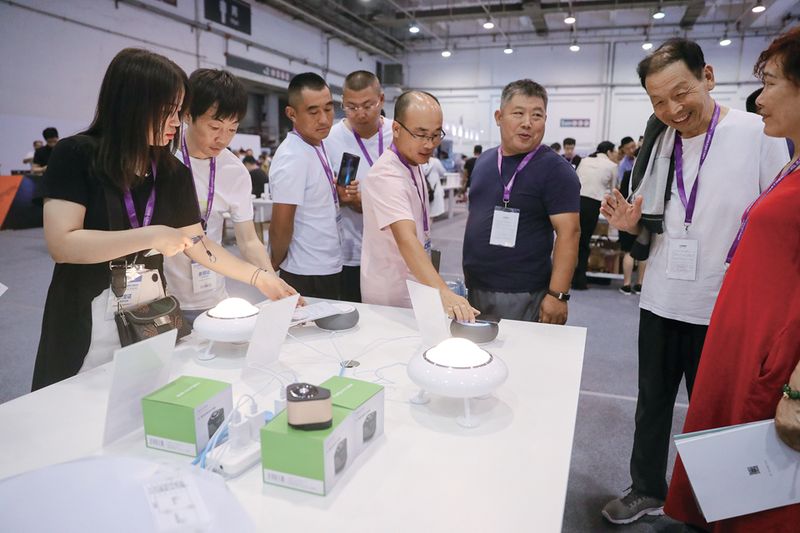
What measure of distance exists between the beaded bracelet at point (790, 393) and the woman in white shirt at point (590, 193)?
4265 mm

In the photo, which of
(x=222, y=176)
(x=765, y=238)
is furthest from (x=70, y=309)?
(x=765, y=238)

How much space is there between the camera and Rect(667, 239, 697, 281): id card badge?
1.59 metres

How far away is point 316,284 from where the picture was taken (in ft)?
7.64

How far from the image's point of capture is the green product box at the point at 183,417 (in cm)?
92

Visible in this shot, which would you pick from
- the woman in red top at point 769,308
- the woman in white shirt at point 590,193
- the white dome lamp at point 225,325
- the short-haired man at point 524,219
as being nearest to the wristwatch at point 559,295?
the short-haired man at point 524,219

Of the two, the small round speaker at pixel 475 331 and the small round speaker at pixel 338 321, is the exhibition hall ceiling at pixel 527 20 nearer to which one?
the small round speaker at pixel 338 321

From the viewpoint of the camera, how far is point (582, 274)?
17.5ft

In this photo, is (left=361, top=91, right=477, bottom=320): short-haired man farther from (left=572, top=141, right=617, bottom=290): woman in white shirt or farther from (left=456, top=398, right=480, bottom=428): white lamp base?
(left=572, top=141, right=617, bottom=290): woman in white shirt

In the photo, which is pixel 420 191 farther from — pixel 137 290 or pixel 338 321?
pixel 137 290

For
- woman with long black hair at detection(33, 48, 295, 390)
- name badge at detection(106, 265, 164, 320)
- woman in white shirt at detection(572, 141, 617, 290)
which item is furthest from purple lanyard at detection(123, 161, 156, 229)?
woman in white shirt at detection(572, 141, 617, 290)

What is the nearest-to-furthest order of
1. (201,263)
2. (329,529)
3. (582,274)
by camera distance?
(329,529), (201,263), (582,274)

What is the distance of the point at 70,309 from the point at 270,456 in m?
0.80

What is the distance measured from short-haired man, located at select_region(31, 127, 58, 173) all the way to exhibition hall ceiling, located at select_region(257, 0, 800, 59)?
485cm

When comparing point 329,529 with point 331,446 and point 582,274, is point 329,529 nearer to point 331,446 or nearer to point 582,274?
point 331,446
